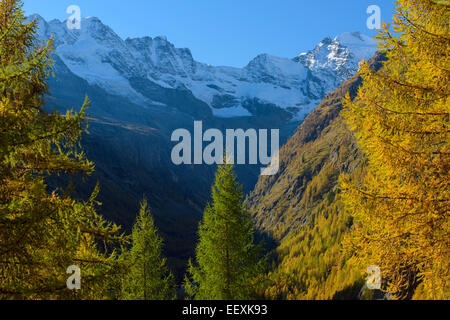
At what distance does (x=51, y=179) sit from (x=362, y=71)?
121 meters

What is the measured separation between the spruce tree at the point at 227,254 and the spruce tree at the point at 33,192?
23.7 feet

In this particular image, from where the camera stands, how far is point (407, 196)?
746 centimetres

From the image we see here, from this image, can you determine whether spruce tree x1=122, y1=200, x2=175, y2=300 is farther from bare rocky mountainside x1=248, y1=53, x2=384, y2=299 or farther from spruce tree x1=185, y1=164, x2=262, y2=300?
bare rocky mountainside x1=248, y1=53, x2=384, y2=299

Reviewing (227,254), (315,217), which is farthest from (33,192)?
(315,217)

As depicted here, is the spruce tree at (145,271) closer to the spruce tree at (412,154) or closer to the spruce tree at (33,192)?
the spruce tree at (33,192)

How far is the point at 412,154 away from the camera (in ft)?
24.0

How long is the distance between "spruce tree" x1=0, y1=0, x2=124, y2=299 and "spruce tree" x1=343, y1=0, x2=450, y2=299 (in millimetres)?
6948

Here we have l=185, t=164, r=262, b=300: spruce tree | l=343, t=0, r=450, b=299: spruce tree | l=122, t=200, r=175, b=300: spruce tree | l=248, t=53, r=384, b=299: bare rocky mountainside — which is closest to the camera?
l=343, t=0, r=450, b=299: spruce tree

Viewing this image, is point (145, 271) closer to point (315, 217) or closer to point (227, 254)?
point (227, 254)

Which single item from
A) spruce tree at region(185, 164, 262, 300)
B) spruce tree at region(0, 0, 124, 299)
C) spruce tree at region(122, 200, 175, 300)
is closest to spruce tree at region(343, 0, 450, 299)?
spruce tree at region(0, 0, 124, 299)

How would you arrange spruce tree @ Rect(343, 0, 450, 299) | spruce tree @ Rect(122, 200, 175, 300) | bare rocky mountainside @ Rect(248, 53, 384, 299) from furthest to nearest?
bare rocky mountainside @ Rect(248, 53, 384, 299), spruce tree @ Rect(122, 200, 175, 300), spruce tree @ Rect(343, 0, 450, 299)

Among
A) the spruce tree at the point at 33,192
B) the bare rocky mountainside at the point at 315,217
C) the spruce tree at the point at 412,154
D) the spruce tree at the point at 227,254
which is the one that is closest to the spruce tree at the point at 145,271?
the spruce tree at the point at 227,254

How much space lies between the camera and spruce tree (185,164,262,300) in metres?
14.5
